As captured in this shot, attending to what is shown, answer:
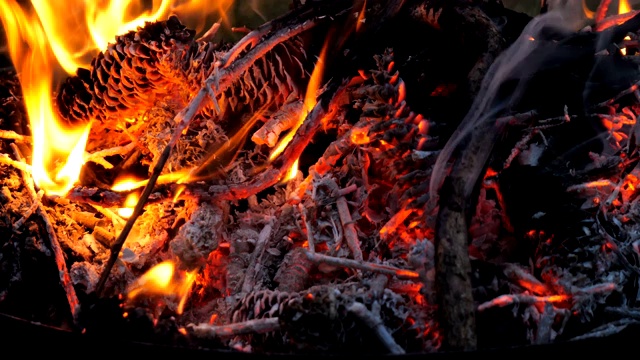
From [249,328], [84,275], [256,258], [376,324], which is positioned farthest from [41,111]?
[376,324]

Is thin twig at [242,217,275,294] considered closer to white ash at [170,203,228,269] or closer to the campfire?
the campfire

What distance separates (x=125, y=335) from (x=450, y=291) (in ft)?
2.04

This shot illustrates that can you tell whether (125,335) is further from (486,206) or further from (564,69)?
(564,69)

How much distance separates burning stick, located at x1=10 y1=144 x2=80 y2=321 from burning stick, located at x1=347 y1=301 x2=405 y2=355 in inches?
24.4

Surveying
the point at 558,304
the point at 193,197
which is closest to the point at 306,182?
the point at 193,197

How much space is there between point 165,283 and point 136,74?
80cm

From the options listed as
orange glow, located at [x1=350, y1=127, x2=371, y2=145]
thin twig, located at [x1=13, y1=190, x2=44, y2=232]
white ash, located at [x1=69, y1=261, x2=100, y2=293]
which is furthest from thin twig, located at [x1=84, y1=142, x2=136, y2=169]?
orange glow, located at [x1=350, y1=127, x2=371, y2=145]

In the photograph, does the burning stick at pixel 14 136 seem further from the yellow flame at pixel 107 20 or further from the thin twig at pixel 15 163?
the yellow flame at pixel 107 20

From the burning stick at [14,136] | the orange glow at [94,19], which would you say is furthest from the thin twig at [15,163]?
the orange glow at [94,19]

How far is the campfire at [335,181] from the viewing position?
3.47 ft

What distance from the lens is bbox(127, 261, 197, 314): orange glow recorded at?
143 cm

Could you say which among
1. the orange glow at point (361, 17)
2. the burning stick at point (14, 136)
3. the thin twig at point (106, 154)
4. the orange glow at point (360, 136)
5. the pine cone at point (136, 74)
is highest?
the orange glow at point (361, 17)

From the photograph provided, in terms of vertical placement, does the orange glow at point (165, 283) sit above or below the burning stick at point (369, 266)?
above

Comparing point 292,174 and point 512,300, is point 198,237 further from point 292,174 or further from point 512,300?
point 512,300
